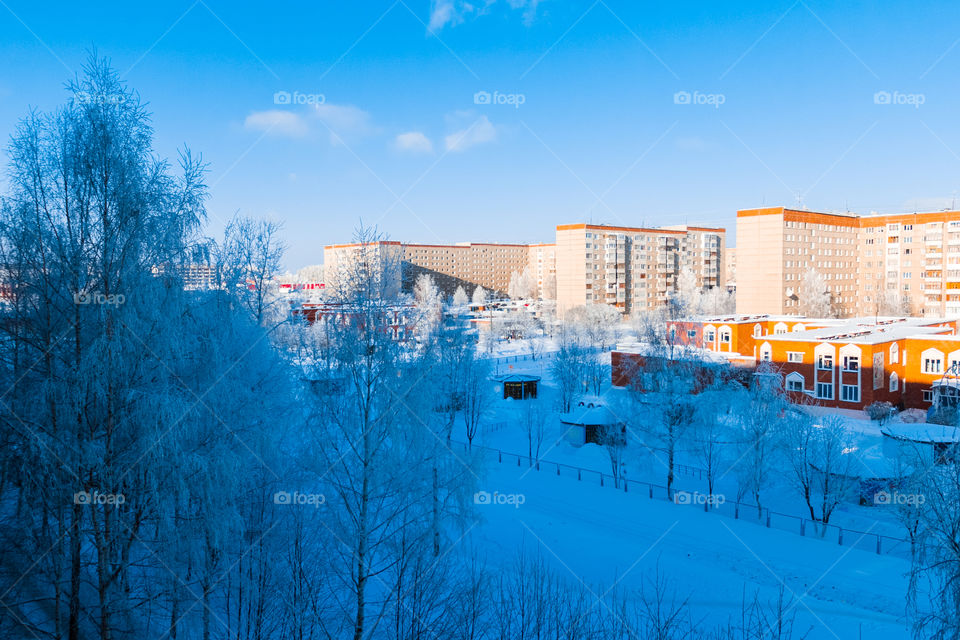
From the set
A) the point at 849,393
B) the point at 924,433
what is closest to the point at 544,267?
the point at 849,393

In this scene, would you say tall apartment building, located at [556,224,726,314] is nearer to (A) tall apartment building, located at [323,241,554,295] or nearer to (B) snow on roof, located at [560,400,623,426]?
(A) tall apartment building, located at [323,241,554,295]

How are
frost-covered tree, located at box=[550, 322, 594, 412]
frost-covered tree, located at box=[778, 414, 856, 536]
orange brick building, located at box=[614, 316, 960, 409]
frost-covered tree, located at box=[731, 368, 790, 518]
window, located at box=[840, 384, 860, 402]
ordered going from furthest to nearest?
frost-covered tree, located at box=[550, 322, 594, 412] → window, located at box=[840, 384, 860, 402] → orange brick building, located at box=[614, 316, 960, 409] → frost-covered tree, located at box=[731, 368, 790, 518] → frost-covered tree, located at box=[778, 414, 856, 536]

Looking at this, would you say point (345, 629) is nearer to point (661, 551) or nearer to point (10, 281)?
point (10, 281)

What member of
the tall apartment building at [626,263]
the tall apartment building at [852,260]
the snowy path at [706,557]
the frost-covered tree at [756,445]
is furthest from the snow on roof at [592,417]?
the tall apartment building at [626,263]

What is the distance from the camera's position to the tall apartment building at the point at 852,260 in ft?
190

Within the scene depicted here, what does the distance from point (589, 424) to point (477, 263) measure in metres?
96.2

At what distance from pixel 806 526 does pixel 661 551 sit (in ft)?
22.6

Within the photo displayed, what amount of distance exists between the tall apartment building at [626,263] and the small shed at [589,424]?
1634 inches

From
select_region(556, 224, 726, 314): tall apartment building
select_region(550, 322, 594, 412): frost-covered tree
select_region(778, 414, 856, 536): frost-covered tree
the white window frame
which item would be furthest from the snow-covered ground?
select_region(556, 224, 726, 314): tall apartment building

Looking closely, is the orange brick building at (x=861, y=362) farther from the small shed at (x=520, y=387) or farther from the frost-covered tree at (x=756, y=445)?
the small shed at (x=520, y=387)

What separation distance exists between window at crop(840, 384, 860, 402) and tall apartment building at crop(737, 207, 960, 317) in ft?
91.8

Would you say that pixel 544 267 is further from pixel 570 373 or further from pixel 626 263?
pixel 570 373

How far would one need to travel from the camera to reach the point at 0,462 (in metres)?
7.67

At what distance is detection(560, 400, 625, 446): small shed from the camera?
2627 centimetres
